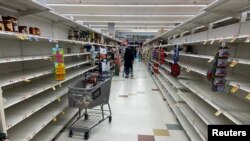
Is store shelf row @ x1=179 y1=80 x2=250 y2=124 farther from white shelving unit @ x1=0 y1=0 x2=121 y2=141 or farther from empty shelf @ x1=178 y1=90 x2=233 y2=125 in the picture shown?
white shelving unit @ x1=0 y1=0 x2=121 y2=141

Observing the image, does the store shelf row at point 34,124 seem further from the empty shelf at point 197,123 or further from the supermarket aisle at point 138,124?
the empty shelf at point 197,123

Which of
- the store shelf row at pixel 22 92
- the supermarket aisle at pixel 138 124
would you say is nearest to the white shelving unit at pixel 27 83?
the store shelf row at pixel 22 92

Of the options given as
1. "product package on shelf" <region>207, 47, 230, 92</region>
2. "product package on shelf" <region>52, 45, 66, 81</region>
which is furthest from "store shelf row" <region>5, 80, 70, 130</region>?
"product package on shelf" <region>207, 47, 230, 92</region>

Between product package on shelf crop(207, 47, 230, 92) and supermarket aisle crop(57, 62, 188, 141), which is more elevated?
product package on shelf crop(207, 47, 230, 92)

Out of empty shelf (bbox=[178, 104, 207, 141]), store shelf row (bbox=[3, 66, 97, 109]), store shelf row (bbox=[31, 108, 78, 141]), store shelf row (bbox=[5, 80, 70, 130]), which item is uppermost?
store shelf row (bbox=[3, 66, 97, 109])

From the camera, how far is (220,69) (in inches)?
76.0

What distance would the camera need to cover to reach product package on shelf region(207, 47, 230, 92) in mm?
1904

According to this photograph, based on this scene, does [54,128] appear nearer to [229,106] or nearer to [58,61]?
[58,61]

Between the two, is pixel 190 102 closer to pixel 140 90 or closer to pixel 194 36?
pixel 194 36

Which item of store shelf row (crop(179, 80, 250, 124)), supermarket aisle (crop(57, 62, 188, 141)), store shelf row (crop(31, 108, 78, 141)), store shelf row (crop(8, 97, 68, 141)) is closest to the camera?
store shelf row (crop(179, 80, 250, 124))

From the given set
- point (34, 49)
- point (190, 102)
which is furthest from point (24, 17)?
point (190, 102)

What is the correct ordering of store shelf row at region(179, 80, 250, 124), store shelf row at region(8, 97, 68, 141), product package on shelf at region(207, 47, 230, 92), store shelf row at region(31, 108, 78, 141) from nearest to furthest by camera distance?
store shelf row at region(179, 80, 250, 124)
product package on shelf at region(207, 47, 230, 92)
store shelf row at region(8, 97, 68, 141)
store shelf row at region(31, 108, 78, 141)

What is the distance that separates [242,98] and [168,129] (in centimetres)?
139

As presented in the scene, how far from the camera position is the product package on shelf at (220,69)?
190cm
